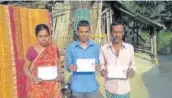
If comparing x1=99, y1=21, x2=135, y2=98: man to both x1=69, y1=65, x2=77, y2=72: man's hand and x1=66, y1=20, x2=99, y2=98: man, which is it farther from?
x1=69, y1=65, x2=77, y2=72: man's hand

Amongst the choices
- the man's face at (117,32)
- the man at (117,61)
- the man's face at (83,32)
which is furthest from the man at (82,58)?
the man's face at (117,32)

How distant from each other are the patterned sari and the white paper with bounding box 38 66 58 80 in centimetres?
4

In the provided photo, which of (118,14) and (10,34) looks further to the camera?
(118,14)

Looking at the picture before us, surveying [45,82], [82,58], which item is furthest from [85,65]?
[45,82]

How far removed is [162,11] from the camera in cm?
3628

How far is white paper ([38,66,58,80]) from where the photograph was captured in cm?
502

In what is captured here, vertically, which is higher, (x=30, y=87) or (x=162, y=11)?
(x=162, y=11)

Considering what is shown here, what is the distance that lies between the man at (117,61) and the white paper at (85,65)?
0.12 m

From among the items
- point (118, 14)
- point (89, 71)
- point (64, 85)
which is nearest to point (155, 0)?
point (118, 14)

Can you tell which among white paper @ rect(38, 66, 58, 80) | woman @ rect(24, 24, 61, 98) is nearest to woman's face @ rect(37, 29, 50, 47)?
woman @ rect(24, 24, 61, 98)

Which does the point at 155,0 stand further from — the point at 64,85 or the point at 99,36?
the point at 64,85

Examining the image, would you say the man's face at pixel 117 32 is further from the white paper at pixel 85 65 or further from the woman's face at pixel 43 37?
the woman's face at pixel 43 37

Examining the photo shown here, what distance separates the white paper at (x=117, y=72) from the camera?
5.02 meters

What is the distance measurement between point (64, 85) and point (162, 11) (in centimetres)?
2990
